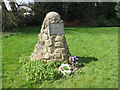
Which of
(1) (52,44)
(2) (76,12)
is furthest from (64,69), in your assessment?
(2) (76,12)

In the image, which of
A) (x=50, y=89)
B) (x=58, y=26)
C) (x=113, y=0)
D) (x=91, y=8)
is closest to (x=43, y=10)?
(x=91, y=8)

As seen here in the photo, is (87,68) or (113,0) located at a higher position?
(113,0)

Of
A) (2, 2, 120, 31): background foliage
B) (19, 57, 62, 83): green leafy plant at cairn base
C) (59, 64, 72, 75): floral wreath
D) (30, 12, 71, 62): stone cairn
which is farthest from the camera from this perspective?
(2, 2, 120, 31): background foliage

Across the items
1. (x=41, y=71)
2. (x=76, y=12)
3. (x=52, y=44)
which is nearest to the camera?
(x=41, y=71)

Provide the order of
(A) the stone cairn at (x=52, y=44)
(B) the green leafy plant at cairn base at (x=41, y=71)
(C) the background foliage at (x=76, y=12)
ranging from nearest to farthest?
(B) the green leafy plant at cairn base at (x=41, y=71), (A) the stone cairn at (x=52, y=44), (C) the background foliage at (x=76, y=12)

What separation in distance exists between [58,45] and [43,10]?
14.9 meters

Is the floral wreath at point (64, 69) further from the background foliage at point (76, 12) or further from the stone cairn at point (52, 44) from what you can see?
the background foliage at point (76, 12)

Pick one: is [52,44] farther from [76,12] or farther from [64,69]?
[76,12]

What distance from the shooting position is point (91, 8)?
24438 millimetres

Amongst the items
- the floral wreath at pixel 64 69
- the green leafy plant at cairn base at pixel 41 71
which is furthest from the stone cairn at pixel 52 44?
the floral wreath at pixel 64 69

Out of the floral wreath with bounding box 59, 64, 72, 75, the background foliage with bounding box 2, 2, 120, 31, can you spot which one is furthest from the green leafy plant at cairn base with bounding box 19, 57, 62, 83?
the background foliage with bounding box 2, 2, 120, 31

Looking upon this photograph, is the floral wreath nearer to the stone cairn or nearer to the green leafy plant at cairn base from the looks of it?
the green leafy plant at cairn base

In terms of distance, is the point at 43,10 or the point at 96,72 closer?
the point at 96,72

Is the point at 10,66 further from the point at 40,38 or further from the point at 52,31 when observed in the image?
the point at 52,31
